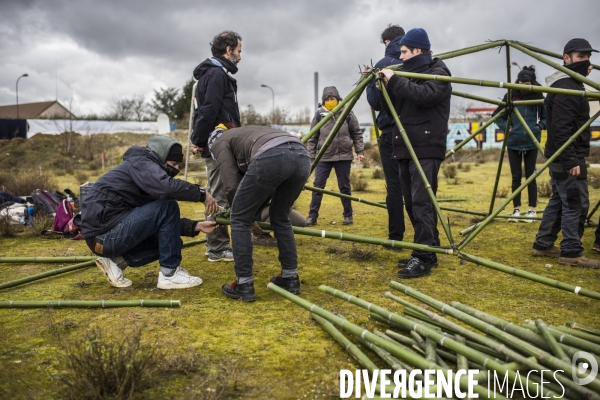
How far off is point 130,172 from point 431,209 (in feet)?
8.56

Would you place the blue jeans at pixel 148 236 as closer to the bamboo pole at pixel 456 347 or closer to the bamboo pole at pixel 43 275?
the bamboo pole at pixel 43 275

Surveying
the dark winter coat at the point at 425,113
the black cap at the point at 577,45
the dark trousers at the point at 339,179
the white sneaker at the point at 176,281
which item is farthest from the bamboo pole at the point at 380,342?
the dark trousers at the point at 339,179

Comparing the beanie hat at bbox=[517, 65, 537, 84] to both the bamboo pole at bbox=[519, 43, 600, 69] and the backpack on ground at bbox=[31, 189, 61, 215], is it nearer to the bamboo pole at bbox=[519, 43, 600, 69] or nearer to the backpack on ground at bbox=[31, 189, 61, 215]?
the bamboo pole at bbox=[519, 43, 600, 69]

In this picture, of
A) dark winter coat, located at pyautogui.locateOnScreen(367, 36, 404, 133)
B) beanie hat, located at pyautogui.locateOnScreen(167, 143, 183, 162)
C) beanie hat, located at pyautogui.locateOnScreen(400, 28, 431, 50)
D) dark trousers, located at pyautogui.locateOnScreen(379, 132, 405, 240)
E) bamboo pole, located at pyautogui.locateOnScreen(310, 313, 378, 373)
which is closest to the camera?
bamboo pole, located at pyautogui.locateOnScreen(310, 313, 378, 373)

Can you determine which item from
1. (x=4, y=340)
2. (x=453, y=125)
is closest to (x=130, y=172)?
(x=4, y=340)

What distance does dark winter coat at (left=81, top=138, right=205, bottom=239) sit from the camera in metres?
4.07

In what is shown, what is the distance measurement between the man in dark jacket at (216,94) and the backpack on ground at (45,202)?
379 cm

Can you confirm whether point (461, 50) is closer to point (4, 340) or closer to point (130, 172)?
point (130, 172)

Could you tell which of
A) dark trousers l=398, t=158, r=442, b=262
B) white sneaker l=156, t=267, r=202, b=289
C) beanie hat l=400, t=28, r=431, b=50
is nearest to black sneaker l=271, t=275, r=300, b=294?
white sneaker l=156, t=267, r=202, b=289

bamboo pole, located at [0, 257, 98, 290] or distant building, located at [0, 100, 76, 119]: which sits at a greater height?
distant building, located at [0, 100, 76, 119]

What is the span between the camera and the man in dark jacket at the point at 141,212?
4102 mm

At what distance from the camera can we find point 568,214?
5238mm

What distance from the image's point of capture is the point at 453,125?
3522 centimetres

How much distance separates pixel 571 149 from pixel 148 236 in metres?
4.07
